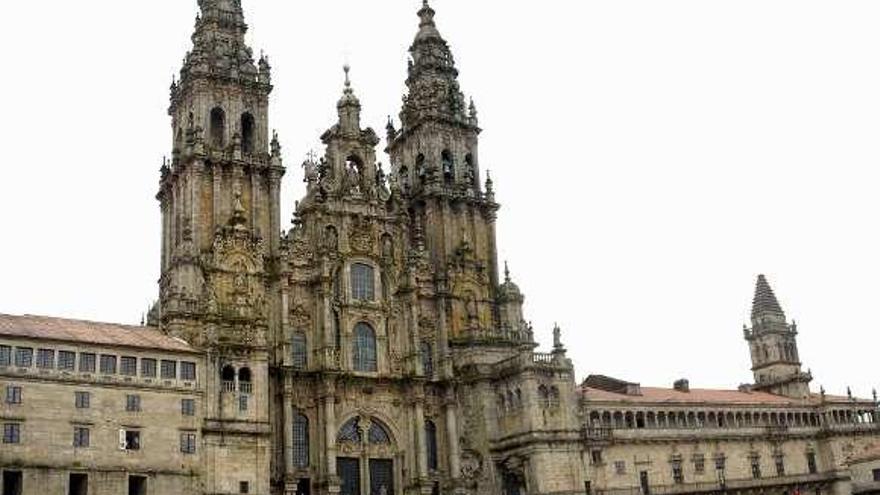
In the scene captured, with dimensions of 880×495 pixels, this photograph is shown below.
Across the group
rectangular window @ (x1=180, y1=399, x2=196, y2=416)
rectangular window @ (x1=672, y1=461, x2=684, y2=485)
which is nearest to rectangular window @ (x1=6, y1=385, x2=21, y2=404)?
rectangular window @ (x1=180, y1=399, x2=196, y2=416)

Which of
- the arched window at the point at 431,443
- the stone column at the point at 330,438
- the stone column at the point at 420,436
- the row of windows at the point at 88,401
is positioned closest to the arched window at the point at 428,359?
the stone column at the point at 420,436

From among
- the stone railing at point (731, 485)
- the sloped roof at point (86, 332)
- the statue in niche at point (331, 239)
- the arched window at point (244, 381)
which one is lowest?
the stone railing at point (731, 485)

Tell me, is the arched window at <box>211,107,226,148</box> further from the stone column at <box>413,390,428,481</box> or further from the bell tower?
the stone column at <box>413,390,428,481</box>

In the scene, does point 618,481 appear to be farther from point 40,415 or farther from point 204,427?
point 40,415

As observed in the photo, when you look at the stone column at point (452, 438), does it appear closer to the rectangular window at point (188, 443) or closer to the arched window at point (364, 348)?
the arched window at point (364, 348)

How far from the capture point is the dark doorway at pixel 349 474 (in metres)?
81.5

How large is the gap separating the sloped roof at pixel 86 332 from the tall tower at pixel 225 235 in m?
2.77

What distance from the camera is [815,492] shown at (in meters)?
96.8

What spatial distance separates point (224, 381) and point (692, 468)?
41.0 m

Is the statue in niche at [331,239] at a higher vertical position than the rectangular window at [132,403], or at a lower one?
higher

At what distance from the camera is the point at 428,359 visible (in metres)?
88.9

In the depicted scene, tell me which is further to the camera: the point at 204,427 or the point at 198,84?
the point at 198,84

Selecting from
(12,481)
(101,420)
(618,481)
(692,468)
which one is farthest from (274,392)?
(692,468)

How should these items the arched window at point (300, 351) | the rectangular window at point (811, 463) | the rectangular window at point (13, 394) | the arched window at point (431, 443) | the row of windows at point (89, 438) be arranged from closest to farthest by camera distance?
1. the row of windows at point (89, 438)
2. the rectangular window at point (13, 394)
3. the arched window at point (300, 351)
4. the arched window at point (431, 443)
5. the rectangular window at point (811, 463)
